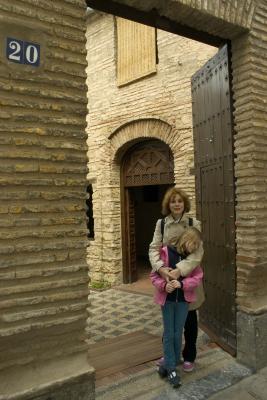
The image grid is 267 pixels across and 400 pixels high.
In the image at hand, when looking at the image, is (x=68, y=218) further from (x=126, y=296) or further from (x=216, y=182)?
(x=126, y=296)

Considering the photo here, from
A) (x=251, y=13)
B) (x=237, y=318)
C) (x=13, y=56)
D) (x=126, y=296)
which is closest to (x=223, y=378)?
(x=237, y=318)

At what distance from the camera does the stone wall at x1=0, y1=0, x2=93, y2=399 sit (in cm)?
246

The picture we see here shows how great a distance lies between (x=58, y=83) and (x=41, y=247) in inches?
45.6

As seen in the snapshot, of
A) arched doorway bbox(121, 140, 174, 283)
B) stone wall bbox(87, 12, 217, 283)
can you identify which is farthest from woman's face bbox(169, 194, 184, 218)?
arched doorway bbox(121, 140, 174, 283)

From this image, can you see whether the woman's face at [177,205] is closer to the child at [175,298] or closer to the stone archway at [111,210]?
the child at [175,298]

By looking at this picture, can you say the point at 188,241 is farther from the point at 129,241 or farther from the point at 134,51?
the point at 134,51

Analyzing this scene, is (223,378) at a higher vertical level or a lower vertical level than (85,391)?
lower

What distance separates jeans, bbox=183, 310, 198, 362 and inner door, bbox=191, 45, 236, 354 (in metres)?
0.54

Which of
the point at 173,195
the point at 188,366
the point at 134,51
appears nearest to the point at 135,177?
the point at 134,51

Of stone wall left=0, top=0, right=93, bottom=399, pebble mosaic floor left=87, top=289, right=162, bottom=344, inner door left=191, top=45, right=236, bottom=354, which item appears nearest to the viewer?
stone wall left=0, top=0, right=93, bottom=399

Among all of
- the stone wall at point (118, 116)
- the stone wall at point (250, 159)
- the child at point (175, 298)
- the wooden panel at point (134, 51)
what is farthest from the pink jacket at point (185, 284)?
the wooden panel at point (134, 51)

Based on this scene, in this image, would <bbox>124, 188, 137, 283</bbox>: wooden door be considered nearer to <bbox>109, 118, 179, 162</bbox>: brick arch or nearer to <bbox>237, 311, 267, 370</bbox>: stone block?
<bbox>109, 118, 179, 162</bbox>: brick arch

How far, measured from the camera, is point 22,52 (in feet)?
8.35

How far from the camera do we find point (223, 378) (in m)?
3.53
